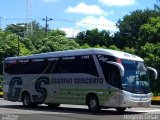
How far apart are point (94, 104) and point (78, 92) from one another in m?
1.54

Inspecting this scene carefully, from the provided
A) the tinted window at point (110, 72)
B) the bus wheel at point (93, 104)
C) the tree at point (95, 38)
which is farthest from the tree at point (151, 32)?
the tree at point (95, 38)

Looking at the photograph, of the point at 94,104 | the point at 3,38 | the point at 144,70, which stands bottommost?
the point at 94,104

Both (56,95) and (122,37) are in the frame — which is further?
(122,37)

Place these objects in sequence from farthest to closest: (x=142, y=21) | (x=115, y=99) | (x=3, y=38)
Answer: (x=142, y=21)
(x=3, y=38)
(x=115, y=99)

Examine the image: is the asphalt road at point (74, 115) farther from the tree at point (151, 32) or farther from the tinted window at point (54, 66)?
the tree at point (151, 32)

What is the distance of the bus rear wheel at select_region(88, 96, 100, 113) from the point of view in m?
24.8

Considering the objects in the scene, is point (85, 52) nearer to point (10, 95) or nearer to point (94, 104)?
point (94, 104)

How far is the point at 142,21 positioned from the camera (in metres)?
87.2

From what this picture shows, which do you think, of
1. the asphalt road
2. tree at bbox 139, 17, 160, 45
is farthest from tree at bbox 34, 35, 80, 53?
the asphalt road

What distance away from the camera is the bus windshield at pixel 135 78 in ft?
78.5

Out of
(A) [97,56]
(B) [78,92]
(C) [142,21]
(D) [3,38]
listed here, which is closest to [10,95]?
(B) [78,92]

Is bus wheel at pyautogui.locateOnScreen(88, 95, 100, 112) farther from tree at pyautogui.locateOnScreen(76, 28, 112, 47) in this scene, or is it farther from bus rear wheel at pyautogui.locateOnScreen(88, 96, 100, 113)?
tree at pyautogui.locateOnScreen(76, 28, 112, 47)

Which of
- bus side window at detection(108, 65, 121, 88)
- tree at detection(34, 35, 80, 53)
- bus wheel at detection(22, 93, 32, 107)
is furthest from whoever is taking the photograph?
tree at detection(34, 35, 80, 53)

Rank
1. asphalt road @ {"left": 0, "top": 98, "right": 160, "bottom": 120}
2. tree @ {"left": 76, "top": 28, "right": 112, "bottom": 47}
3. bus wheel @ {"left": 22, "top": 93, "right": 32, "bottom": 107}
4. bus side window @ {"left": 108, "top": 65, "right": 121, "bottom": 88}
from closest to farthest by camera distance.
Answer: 1. asphalt road @ {"left": 0, "top": 98, "right": 160, "bottom": 120}
2. bus side window @ {"left": 108, "top": 65, "right": 121, "bottom": 88}
3. bus wheel @ {"left": 22, "top": 93, "right": 32, "bottom": 107}
4. tree @ {"left": 76, "top": 28, "right": 112, "bottom": 47}
